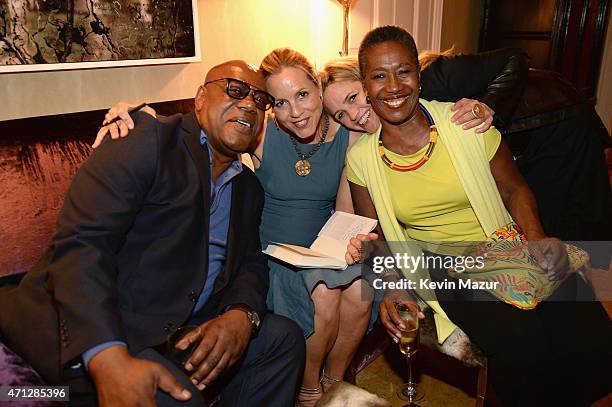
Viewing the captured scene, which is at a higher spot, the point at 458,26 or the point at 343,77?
the point at 458,26

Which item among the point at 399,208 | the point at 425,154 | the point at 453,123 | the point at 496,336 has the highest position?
the point at 453,123

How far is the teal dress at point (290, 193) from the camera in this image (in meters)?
2.19

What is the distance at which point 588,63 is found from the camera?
18.8 feet

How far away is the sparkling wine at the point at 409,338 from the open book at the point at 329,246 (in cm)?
40

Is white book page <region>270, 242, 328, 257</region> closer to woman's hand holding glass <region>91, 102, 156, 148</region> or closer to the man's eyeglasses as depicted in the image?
the man's eyeglasses

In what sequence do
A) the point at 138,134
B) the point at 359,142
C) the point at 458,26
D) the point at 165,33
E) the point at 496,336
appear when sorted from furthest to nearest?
the point at 458,26, the point at 165,33, the point at 359,142, the point at 496,336, the point at 138,134

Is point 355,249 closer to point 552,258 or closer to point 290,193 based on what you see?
point 290,193

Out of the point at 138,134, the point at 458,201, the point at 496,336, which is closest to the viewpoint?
the point at 138,134

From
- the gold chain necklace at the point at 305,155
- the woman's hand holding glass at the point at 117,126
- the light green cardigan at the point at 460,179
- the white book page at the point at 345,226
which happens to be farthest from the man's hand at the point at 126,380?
the gold chain necklace at the point at 305,155

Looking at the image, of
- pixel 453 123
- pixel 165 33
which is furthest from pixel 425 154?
pixel 165 33

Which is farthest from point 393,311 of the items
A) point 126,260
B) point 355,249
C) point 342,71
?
point 342,71

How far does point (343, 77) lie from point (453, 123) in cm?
54

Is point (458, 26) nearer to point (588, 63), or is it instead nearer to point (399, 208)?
point (588, 63)

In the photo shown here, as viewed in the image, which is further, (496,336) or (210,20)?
(210,20)
